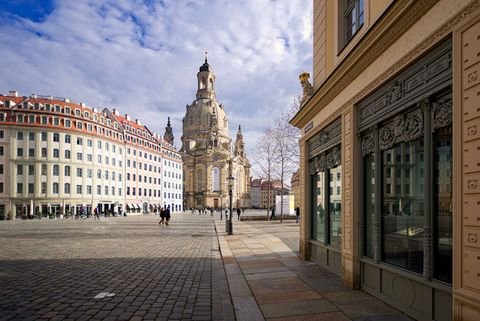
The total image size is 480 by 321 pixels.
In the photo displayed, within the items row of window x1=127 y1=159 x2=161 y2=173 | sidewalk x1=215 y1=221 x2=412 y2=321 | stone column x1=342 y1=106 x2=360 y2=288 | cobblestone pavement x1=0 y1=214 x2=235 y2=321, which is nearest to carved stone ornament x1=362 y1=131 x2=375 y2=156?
stone column x1=342 y1=106 x2=360 y2=288

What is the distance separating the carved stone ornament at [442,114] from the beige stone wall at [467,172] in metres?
0.44

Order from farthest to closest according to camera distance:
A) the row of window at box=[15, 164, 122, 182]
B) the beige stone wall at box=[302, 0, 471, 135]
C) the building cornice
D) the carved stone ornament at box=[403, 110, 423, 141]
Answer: the row of window at box=[15, 164, 122, 182], the carved stone ornament at box=[403, 110, 423, 141], the building cornice, the beige stone wall at box=[302, 0, 471, 135]

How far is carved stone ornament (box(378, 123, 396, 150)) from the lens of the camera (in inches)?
287

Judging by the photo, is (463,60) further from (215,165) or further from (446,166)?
(215,165)

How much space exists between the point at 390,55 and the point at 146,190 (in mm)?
90772

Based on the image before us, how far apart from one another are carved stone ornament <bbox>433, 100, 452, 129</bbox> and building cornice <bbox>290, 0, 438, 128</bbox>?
1400 millimetres

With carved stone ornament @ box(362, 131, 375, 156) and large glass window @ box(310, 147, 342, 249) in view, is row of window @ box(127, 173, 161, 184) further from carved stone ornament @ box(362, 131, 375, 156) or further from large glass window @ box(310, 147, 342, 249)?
carved stone ornament @ box(362, 131, 375, 156)

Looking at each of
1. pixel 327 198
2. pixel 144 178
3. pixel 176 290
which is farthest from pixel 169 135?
pixel 176 290

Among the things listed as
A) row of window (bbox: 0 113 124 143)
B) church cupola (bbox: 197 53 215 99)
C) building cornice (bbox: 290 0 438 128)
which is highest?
church cupola (bbox: 197 53 215 99)

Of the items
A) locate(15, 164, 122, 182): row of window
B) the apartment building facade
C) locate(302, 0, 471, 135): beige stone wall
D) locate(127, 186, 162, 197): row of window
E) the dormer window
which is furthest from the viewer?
locate(127, 186, 162, 197): row of window

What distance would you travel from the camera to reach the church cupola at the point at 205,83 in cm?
15200

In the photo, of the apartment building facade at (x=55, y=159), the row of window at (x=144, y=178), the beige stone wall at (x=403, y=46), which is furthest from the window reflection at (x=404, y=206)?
the row of window at (x=144, y=178)

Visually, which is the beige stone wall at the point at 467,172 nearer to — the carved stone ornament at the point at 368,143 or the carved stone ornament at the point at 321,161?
the carved stone ornament at the point at 368,143

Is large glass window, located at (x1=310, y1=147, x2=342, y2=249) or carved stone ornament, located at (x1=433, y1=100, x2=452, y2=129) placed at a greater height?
carved stone ornament, located at (x1=433, y1=100, x2=452, y2=129)
